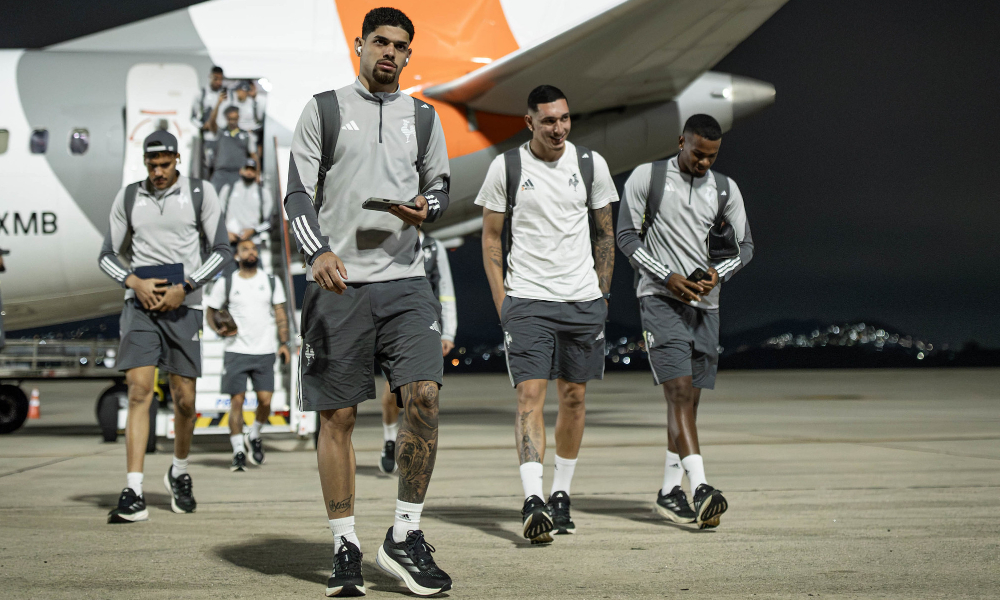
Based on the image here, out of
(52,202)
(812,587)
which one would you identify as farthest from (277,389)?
(812,587)

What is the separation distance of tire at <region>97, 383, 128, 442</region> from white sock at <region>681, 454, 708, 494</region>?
7313mm

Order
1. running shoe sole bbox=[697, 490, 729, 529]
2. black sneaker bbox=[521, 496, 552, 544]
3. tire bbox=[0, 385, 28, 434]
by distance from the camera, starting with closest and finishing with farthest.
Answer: black sneaker bbox=[521, 496, 552, 544] < running shoe sole bbox=[697, 490, 729, 529] < tire bbox=[0, 385, 28, 434]

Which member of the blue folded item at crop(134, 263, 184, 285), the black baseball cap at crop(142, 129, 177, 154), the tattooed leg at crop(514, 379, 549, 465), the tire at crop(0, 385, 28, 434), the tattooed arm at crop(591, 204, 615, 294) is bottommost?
the tire at crop(0, 385, 28, 434)

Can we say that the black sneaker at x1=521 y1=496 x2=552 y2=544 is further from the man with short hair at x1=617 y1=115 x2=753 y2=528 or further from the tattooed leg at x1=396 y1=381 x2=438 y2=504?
the man with short hair at x1=617 y1=115 x2=753 y2=528

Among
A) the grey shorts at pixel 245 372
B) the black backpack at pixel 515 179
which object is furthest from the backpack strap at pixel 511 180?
the grey shorts at pixel 245 372

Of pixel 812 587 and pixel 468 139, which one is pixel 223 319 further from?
pixel 812 587

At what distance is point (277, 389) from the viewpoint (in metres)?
9.28

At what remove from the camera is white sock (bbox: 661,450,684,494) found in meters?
5.14

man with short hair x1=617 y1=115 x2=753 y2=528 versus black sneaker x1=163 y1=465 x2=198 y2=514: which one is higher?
man with short hair x1=617 y1=115 x2=753 y2=528

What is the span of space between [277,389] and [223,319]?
1878 millimetres

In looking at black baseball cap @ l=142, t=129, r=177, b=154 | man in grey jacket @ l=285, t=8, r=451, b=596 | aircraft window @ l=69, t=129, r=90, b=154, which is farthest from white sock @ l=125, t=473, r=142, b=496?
aircraft window @ l=69, t=129, r=90, b=154

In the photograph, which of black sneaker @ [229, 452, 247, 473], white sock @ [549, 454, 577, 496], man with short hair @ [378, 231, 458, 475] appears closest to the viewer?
white sock @ [549, 454, 577, 496]

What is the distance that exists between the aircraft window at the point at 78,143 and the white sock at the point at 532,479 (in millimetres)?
8203

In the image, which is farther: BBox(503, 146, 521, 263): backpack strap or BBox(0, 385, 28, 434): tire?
BBox(0, 385, 28, 434): tire
